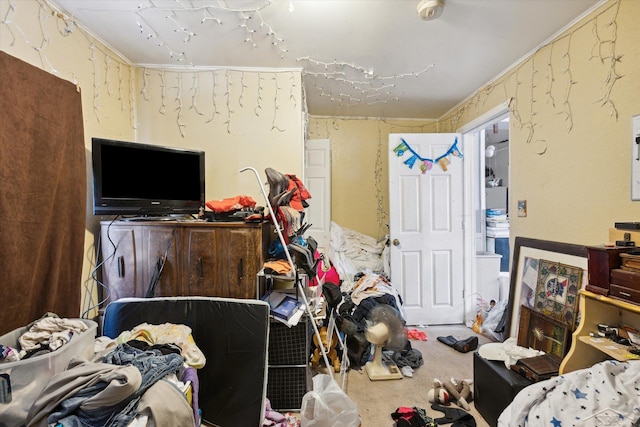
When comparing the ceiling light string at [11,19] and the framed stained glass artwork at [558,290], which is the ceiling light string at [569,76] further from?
the ceiling light string at [11,19]

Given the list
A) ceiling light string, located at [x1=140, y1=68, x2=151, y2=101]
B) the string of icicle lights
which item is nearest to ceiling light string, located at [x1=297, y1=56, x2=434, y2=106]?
the string of icicle lights

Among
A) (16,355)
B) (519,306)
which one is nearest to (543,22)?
(519,306)

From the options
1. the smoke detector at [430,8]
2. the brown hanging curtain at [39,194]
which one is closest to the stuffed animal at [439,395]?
the brown hanging curtain at [39,194]

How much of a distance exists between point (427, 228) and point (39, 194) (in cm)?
326

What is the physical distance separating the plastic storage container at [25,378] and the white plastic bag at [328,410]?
1160mm

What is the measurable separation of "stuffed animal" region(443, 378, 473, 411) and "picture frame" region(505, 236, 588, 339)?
0.61m

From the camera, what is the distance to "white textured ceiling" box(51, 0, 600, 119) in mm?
1682

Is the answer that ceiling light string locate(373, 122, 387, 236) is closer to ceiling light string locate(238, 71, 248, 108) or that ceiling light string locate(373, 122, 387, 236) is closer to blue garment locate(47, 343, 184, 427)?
ceiling light string locate(238, 71, 248, 108)

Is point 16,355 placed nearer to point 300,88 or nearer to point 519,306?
point 300,88

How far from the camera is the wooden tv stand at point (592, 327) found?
56.1 inches

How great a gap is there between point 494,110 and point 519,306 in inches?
69.7

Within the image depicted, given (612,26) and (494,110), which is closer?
(612,26)

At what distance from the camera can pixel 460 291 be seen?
10.5 feet

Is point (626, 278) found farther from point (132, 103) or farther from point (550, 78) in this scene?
point (132, 103)
